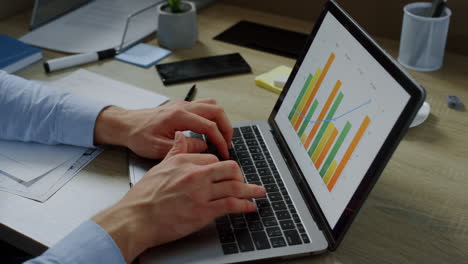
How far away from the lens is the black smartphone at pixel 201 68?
1.16 m

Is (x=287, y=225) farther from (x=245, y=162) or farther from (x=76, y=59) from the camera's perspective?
(x=76, y=59)

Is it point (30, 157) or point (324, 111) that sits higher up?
point (324, 111)

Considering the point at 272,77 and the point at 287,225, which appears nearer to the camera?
the point at 287,225

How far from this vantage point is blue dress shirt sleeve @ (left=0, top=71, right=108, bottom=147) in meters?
0.92

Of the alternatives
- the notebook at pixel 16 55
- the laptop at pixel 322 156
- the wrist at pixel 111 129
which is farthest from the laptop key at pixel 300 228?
the notebook at pixel 16 55

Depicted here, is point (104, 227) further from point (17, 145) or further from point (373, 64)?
point (373, 64)

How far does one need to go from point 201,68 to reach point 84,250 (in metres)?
0.64

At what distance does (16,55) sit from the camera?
1194 mm

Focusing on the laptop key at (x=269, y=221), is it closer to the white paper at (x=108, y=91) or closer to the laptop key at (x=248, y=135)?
the laptop key at (x=248, y=135)

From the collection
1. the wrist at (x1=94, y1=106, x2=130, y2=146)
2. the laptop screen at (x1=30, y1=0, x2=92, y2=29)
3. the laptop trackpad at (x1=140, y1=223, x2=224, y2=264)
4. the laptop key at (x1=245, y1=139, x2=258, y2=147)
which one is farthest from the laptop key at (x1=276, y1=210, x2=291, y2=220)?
the laptop screen at (x1=30, y1=0, x2=92, y2=29)

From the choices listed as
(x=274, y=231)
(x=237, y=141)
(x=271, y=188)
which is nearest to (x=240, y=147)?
(x=237, y=141)

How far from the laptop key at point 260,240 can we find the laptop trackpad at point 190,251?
51mm

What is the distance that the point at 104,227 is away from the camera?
2.26 feet

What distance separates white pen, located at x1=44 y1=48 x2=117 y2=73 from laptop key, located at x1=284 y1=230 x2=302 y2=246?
752mm
